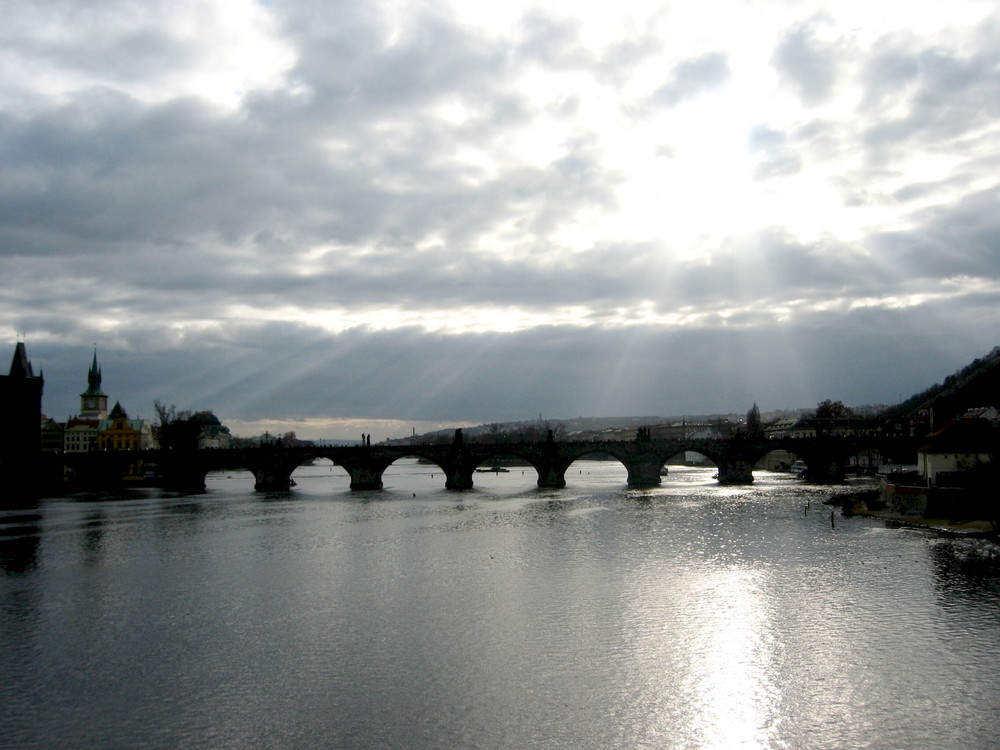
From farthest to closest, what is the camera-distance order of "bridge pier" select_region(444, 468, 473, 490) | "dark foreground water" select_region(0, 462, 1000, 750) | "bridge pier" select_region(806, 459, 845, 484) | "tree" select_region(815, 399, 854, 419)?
"tree" select_region(815, 399, 854, 419)
"bridge pier" select_region(444, 468, 473, 490)
"bridge pier" select_region(806, 459, 845, 484)
"dark foreground water" select_region(0, 462, 1000, 750)

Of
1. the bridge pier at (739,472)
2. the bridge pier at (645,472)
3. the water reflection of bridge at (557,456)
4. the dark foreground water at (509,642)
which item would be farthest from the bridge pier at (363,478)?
the dark foreground water at (509,642)

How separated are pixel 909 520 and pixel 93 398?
142 metres

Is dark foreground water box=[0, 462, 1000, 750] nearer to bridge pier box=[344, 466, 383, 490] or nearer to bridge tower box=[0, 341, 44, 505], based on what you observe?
bridge pier box=[344, 466, 383, 490]

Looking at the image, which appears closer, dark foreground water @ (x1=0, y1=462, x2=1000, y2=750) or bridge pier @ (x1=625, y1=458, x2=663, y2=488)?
dark foreground water @ (x1=0, y1=462, x2=1000, y2=750)

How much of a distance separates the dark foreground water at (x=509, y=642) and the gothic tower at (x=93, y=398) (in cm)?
11527

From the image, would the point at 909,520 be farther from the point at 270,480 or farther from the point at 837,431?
the point at 837,431

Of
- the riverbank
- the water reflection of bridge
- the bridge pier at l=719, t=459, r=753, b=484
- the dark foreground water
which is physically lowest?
the dark foreground water

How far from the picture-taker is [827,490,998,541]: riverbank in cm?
4016

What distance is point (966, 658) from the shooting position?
2075cm

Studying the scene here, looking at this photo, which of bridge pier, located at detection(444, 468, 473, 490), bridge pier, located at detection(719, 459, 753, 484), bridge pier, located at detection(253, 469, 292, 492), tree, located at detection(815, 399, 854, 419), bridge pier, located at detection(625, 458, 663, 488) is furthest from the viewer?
Answer: tree, located at detection(815, 399, 854, 419)

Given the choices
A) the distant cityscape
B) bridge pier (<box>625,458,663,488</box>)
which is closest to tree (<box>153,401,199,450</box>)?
the distant cityscape

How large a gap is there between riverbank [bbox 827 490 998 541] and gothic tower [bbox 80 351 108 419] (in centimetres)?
13198

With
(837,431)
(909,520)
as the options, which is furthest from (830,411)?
(909,520)

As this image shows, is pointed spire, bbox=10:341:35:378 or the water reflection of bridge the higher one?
pointed spire, bbox=10:341:35:378
